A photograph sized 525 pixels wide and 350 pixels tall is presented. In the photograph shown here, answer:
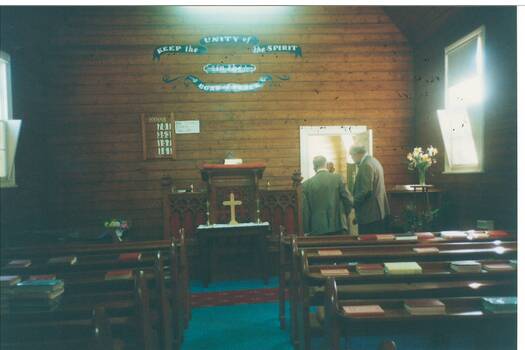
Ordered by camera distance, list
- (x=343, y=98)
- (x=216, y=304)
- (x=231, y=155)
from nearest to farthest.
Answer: (x=216, y=304) → (x=231, y=155) → (x=343, y=98)

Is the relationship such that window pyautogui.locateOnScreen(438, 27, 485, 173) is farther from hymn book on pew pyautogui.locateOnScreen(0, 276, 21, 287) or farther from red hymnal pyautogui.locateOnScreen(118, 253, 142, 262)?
hymn book on pew pyautogui.locateOnScreen(0, 276, 21, 287)

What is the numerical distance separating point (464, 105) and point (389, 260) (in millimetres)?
4045

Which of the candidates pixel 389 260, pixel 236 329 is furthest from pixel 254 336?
pixel 389 260

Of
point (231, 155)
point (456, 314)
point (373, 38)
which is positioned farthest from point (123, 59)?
point (456, 314)

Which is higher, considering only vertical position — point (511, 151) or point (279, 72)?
point (279, 72)

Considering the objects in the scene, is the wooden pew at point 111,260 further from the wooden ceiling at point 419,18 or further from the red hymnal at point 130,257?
the wooden ceiling at point 419,18

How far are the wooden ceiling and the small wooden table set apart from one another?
4.71 meters

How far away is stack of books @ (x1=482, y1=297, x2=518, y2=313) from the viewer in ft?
6.01

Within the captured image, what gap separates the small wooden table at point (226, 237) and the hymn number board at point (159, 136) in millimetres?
2793

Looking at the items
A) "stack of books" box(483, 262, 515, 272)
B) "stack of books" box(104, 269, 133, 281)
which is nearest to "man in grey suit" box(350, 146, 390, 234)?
"stack of books" box(483, 262, 515, 272)

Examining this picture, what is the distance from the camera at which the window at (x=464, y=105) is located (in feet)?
17.7

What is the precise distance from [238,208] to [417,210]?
295cm

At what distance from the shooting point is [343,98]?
768 centimetres

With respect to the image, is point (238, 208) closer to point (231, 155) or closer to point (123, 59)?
point (231, 155)
